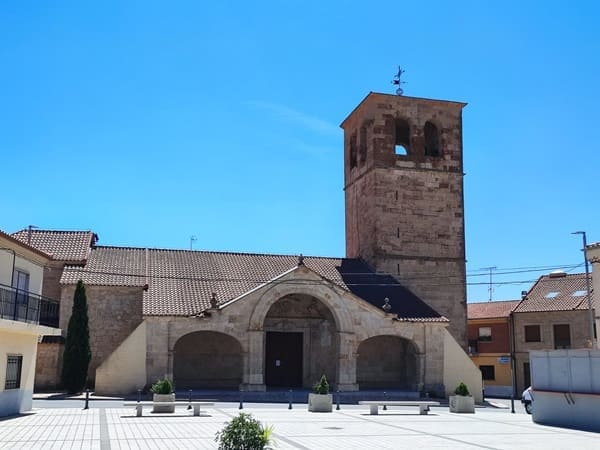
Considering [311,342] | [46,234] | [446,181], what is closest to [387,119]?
[446,181]

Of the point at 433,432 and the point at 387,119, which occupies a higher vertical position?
the point at 387,119

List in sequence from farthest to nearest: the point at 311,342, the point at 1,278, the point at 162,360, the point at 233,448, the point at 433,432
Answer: the point at 311,342 < the point at 162,360 < the point at 1,278 < the point at 433,432 < the point at 233,448

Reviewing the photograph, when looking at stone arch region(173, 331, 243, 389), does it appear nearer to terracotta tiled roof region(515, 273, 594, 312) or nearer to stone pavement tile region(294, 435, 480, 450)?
stone pavement tile region(294, 435, 480, 450)

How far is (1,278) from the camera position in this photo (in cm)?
1827

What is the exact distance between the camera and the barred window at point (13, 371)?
19078 millimetres

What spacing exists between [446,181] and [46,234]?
21138 millimetres

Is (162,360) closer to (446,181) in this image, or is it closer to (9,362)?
(9,362)

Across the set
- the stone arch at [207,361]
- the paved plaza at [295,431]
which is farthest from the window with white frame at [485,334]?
the paved plaza at [295,431]

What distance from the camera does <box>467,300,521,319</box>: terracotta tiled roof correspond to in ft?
154

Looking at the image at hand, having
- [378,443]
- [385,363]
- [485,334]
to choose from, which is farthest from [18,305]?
[485,334]

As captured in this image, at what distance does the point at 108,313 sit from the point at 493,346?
2846cm

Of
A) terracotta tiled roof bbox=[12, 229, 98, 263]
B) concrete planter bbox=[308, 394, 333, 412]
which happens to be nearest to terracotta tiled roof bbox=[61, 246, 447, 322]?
terracotta tiled roof bbox=[12, 229, 98, 263]

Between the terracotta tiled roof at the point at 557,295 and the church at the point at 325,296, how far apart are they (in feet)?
35.8

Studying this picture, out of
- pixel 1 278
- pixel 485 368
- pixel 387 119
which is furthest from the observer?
pixel 485 368
